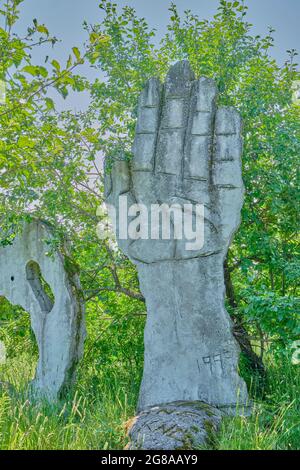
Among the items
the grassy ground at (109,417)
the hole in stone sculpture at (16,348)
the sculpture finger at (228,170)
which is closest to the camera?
the grassy ground at (109,417)

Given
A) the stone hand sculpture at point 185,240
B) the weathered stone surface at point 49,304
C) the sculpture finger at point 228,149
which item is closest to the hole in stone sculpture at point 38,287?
the weathered stone surface at point 49,304

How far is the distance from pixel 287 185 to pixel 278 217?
0.43m

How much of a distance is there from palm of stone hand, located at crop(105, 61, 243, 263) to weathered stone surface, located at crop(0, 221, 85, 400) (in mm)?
1142

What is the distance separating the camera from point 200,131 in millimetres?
5883

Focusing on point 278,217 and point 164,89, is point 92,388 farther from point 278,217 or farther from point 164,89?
point 164,89

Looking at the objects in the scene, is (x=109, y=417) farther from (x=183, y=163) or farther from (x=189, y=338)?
(x=183, y=163)

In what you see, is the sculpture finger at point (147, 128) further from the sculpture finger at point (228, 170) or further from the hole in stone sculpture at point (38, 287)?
the hole in stone sculpture at point (38, 287)

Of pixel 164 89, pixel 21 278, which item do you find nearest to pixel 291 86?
pixel 164 89

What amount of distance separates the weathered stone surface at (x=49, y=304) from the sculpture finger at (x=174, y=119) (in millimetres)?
1734

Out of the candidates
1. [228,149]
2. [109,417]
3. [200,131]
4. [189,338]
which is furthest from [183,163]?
[109,417]

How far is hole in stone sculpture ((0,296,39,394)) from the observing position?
7.52 m

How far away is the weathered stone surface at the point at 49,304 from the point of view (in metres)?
6.68

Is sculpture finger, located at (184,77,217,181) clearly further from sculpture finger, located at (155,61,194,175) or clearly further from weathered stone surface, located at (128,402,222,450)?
weathered stone surface, located at (128,402,222,450)

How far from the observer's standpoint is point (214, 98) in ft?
19.6
